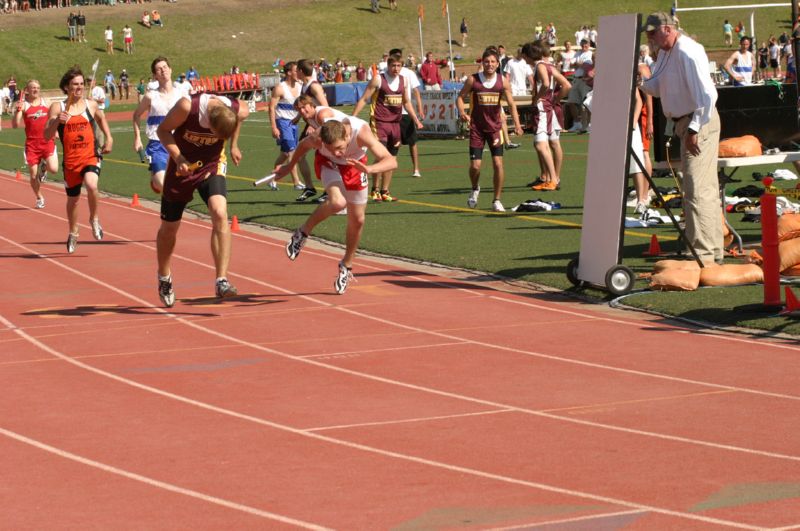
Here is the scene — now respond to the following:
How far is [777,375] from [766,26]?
240ft

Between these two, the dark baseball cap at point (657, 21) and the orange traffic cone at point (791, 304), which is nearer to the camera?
the orange traffic cone at point (791, 304)

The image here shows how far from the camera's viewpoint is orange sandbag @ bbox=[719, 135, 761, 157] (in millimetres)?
13117

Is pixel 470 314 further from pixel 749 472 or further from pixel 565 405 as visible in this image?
pixel 749 472

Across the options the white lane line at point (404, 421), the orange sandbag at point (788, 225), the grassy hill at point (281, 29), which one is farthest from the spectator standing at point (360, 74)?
the white lane line at point (404, 421)

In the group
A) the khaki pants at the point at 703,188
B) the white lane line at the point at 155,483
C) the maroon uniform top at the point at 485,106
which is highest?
the maroon uniform top at the point at 485,106

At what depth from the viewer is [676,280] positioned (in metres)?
11.7

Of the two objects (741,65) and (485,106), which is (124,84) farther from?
(485,106)

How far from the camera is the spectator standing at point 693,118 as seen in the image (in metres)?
11.9

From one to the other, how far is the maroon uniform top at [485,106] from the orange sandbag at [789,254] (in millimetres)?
6497

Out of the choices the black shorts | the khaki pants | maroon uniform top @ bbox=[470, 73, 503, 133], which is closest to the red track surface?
the black shorts

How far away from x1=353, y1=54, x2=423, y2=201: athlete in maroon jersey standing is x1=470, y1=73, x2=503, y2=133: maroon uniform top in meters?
1.91

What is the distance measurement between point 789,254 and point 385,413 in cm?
501

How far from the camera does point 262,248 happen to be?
16.0 m

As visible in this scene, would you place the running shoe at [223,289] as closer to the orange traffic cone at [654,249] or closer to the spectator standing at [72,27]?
the orange traffic cone at [654,249]
